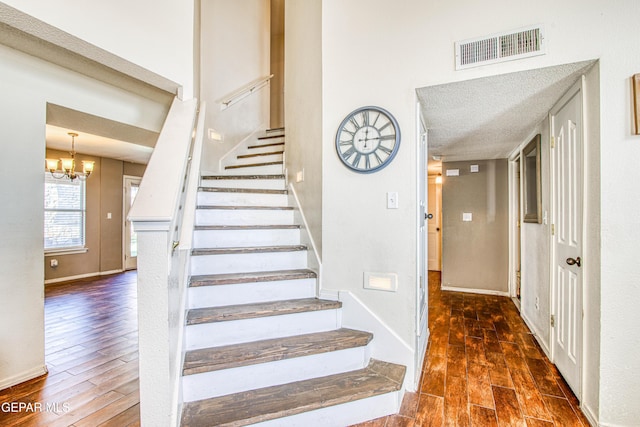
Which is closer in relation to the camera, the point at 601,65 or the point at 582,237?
the point at 601,65

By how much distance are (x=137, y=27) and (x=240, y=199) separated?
5.00 feet

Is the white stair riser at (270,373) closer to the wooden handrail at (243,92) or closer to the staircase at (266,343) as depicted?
the staircase at (266,343)

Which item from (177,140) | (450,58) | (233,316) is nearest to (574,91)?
(450,58)

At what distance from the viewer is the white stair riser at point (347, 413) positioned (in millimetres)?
1517

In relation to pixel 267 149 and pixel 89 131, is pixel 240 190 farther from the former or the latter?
pixel 89 131

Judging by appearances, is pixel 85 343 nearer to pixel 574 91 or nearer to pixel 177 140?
pixel 177 140

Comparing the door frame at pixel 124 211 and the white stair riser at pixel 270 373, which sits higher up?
Answer: the door frame at pixel 124 211

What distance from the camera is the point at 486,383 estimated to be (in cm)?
204

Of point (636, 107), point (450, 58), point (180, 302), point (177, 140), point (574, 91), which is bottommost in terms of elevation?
point (180, 302)

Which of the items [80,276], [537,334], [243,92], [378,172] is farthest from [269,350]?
[80,276]

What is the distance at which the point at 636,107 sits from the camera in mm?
1490

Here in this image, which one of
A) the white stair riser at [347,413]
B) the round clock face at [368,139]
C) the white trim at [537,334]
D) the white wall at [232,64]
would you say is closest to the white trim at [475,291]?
the white trim at [537,334]

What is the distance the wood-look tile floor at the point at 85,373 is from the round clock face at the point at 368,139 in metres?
2.06

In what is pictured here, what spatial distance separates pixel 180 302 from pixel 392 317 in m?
1.34
